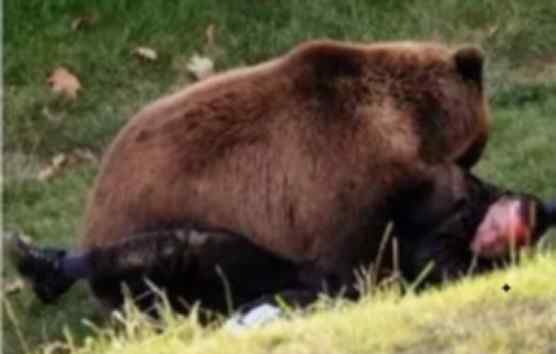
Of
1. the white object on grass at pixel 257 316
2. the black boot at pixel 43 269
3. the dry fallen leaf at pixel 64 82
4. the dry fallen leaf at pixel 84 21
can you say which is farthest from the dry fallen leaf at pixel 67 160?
the white object on grass at pixel 257 316

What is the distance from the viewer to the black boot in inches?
336

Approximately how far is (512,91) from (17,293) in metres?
4.08

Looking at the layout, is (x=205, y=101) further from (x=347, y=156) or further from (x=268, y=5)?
(x=268, y=5)

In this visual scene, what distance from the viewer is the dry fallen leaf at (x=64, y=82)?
1312cm

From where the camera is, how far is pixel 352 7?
1369 cm

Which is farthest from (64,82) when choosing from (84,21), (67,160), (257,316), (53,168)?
(257,316)

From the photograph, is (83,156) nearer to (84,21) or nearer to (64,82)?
(64,82)

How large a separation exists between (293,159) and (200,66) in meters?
5.30

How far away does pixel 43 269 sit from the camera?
8648mm

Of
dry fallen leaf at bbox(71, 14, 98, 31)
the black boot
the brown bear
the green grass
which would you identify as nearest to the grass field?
dry fallen leaf at bbox(71, 14, 98, 31)

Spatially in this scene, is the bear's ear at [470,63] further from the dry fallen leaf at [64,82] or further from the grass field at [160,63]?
the dry fallen leaf at [64,82]

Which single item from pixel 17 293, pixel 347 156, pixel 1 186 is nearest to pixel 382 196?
pixel 347 156

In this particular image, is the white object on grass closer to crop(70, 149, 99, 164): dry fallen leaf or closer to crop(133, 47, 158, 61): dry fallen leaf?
crop(70, 149, 99, 164): dry fallen leaf

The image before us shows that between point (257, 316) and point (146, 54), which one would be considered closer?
point (257, 316)
